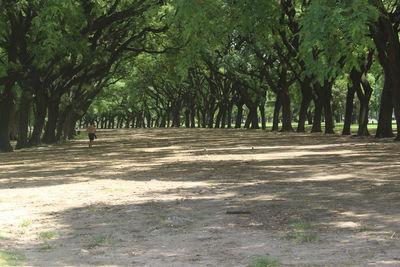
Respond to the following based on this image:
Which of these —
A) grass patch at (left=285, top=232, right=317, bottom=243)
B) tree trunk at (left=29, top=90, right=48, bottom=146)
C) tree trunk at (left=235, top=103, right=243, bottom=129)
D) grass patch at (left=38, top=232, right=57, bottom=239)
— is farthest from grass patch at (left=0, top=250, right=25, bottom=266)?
tree trunk at (left=235, top=103, right=243, bottom=129)

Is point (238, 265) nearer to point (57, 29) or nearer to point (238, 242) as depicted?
point (238, 242)

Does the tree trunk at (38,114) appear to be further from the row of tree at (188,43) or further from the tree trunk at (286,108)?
the tree trunk at (286,108)

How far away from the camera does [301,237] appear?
22.2 feet

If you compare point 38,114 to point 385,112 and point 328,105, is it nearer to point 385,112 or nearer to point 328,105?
point 385,112

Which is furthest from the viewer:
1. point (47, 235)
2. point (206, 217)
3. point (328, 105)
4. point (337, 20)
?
point (328, 105)

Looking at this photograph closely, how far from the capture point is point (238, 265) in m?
5.68

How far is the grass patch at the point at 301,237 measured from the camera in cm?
662

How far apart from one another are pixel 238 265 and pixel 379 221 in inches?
109

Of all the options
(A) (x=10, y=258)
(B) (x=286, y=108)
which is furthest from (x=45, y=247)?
(B) (x=286, y=108)

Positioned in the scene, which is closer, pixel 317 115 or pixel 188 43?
pixel 188 43

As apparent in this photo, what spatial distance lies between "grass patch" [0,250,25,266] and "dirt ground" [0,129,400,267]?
0.08 ft

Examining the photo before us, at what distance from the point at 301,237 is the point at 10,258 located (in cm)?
336

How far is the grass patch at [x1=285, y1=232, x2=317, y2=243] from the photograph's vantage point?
261 inches

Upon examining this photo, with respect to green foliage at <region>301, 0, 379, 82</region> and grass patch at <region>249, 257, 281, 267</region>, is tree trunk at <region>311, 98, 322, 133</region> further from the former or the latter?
grass patch at <region>249, 257, 281, 267</region>
